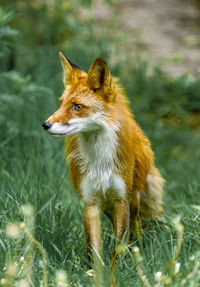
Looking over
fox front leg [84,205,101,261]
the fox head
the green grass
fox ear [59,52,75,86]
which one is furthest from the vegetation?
fox ear [59,52,75,86]

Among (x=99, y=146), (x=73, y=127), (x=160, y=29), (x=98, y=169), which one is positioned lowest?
(x=98, y=169)

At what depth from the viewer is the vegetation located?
3006 millimetres

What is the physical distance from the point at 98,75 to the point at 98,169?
685 mm

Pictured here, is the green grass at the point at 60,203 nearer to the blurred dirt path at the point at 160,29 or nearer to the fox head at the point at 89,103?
the fox head at the point at 89,103

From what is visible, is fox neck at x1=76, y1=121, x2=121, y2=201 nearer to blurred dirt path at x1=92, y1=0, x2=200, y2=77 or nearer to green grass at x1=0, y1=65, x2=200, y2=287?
green grass at x1=0, y1=65, x2=200, y2=287

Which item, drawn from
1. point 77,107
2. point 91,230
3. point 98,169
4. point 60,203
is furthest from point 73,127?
point 60,203

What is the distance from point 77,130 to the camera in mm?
3277

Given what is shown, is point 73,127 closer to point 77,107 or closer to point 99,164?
point 77,107

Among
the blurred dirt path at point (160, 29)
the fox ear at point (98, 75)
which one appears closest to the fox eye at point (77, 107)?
the fox ear at point (98, 75)

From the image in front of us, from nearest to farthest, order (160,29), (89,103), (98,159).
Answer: (89,103), (98,159), (160,29)

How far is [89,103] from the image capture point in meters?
3.36

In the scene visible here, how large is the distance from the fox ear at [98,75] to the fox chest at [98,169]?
0.38 meters

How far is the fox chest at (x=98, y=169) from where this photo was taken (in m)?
3.46

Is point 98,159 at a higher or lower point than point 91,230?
higher
